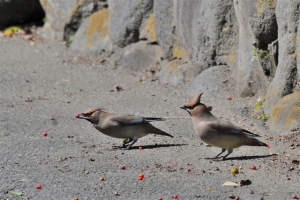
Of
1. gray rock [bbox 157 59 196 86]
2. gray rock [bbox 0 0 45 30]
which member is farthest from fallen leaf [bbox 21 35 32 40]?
gray rock [bbox 157 59 196 86]

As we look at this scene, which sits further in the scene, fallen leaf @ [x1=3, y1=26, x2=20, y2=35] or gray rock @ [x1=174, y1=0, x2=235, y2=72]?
fallen leaf @ [x1=3, y1=26, x2=20, y2=35]

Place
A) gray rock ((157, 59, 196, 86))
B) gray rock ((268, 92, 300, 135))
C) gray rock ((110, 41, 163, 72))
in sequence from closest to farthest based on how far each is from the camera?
gray rock ((268, 92, 300, 135)), gray rock ((157, 59, 196, 86)), gray rock ((110, 41, 163, 72))

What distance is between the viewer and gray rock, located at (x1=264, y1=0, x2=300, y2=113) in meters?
9.20

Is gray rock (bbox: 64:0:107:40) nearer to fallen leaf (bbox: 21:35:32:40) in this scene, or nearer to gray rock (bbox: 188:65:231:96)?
fallen leaf (bbox: 21:35:32:40)

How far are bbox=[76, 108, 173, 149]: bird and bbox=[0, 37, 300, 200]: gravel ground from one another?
0.58 ft

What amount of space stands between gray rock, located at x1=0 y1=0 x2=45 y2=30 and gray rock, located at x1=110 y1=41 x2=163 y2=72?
3186 millimetres

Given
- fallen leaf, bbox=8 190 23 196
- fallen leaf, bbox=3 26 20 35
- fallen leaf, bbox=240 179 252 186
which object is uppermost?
fallen leaf, bbox=3 26 20 35

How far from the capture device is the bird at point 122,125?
865cm

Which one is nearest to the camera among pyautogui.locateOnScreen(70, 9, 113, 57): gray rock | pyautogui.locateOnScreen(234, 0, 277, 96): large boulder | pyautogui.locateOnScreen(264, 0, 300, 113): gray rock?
pyautogui.locateOnScreen(264, 0, 300, 113): gray rock

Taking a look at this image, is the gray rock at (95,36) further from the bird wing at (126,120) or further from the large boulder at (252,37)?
the bird wing at (126,120)

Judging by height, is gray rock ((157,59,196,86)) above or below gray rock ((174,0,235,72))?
below

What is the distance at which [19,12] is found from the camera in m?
15.9

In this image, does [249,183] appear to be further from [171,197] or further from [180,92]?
[180,92]

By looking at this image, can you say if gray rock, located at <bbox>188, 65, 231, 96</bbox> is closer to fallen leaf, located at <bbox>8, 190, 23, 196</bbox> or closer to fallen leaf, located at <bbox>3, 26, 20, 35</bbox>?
fallen leaf, located at <bbox>8, 190, 23, 196</bbox>
